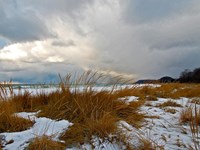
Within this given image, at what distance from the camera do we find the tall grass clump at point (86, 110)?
240cm

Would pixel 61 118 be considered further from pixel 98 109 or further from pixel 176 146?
pixel 176 146

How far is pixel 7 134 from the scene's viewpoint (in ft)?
7.64

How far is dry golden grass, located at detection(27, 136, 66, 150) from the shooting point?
206 cm

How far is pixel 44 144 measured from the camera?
6.81 ft

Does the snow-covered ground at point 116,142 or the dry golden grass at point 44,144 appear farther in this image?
the snow-covered ground at point 116,142

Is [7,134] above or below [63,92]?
below

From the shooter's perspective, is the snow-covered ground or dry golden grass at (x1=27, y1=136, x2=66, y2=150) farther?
the snow-covered ground

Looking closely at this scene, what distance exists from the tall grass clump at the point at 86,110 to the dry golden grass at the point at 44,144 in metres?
0.17

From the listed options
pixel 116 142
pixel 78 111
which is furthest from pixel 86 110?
pixel 116 142

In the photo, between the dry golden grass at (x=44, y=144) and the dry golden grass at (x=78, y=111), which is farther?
the dry golden grass at (x=78, y=111)

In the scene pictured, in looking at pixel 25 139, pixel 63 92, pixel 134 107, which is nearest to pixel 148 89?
pixel 134 107

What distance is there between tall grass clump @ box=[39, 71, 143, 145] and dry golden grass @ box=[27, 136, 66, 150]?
168 mm

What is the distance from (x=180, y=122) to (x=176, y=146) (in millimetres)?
973

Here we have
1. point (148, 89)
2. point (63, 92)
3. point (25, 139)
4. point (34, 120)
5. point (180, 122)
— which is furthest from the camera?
point (148, 89)
